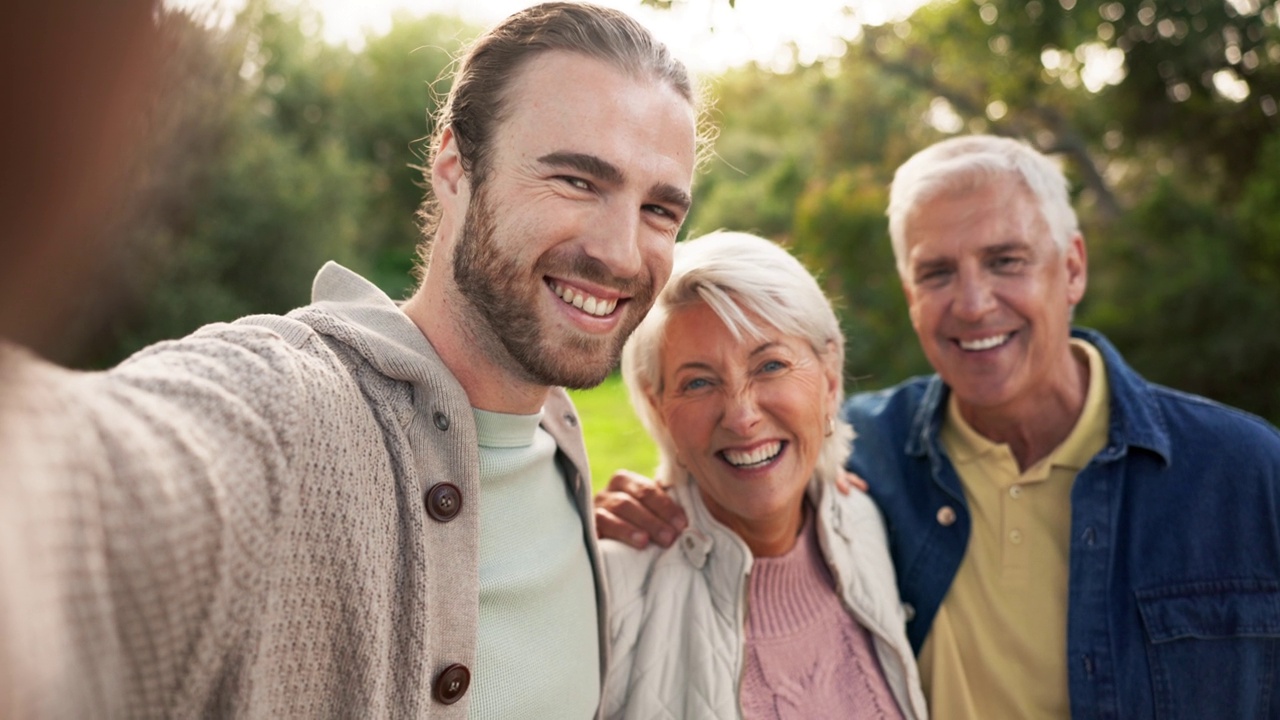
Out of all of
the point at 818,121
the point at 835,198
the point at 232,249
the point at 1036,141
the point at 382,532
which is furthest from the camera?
the point at 232,249

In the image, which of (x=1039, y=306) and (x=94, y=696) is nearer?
(x=94, y=696)

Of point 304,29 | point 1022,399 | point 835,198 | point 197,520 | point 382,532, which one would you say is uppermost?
point 304,29

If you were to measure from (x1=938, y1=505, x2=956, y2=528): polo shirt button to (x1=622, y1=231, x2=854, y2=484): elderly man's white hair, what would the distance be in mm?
344

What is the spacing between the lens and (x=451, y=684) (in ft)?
4.99

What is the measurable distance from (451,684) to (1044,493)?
1.88 m

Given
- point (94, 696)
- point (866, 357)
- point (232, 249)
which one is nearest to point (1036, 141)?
point (866, 357)

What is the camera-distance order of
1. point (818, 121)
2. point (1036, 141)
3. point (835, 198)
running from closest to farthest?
point (835, 198)
point (1036, 141)
point (818, 121)

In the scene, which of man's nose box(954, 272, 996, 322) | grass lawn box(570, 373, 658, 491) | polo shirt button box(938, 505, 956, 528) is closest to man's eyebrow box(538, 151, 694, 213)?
man's nose box(954, 272, 996, 322)

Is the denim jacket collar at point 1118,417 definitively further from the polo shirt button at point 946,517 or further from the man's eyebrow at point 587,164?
the man's eyebrow at point 587,164

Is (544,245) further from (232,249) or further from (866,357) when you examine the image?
(232,249)

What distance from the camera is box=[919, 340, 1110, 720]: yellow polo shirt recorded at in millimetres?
2455

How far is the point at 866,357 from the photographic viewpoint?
948 cm

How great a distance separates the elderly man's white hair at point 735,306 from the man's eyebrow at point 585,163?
0.60 m

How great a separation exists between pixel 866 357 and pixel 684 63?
7.79 meters
